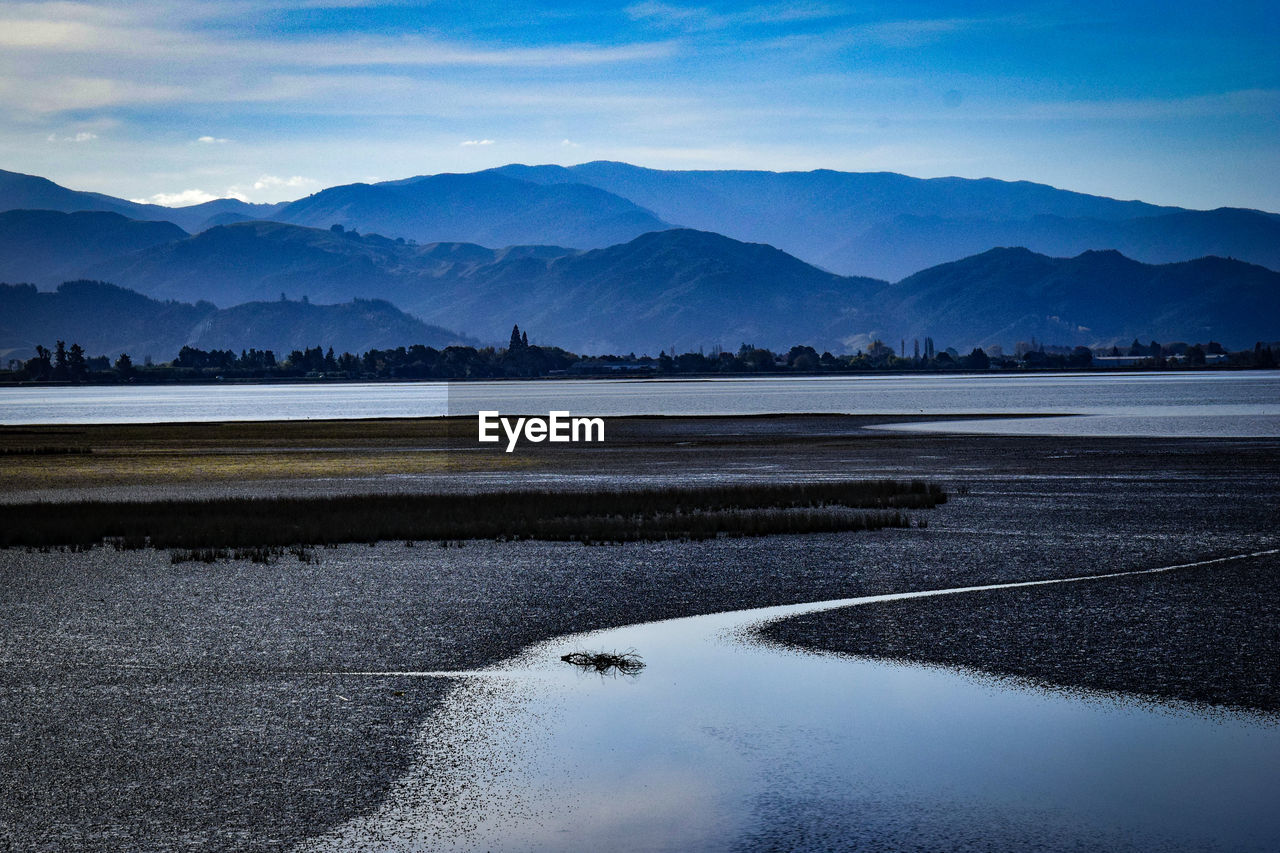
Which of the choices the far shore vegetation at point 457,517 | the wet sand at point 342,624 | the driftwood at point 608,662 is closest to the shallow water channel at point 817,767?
the driftwood at point 608,662

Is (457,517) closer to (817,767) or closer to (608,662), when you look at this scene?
(608,662)

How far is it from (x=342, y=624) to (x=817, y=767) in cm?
1027

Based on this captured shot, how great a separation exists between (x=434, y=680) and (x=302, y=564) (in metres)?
12.4

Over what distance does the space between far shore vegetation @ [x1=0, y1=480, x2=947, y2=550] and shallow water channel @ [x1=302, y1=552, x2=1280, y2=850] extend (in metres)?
15.4

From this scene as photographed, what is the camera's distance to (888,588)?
2339 centimetres

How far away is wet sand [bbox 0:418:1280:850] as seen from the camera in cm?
1164

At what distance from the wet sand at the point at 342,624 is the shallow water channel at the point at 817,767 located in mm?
698

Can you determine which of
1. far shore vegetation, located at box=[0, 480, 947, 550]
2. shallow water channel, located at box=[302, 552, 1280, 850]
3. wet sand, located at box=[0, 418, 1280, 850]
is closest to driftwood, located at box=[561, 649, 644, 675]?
shallow water channel, located at box=[302, 552, 1280, 850]

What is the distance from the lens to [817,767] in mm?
12203

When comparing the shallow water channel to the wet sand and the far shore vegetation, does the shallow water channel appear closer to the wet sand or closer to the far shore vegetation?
the wet sand

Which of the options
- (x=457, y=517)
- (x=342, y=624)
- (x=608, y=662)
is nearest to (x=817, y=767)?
(x=608, y=662)

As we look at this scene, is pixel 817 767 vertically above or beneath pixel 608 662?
above

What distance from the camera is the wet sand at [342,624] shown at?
458 inches

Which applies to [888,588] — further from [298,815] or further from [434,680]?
[298,815]
